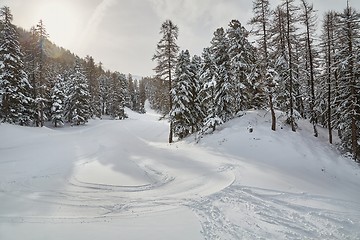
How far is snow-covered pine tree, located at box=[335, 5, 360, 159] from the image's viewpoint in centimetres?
1858

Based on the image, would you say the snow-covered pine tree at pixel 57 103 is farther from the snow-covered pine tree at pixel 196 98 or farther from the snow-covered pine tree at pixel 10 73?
the snow-covered pine tree at pixel 196 98

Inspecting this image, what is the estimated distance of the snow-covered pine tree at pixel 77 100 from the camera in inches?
1622

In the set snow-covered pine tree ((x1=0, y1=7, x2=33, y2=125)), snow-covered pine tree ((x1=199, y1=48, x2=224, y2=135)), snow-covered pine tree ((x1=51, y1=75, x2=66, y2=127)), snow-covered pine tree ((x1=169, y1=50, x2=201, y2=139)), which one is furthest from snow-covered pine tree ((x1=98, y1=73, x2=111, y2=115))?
snow-covered pine tree ((x1=199, y1=48, x2=224, y2=135))

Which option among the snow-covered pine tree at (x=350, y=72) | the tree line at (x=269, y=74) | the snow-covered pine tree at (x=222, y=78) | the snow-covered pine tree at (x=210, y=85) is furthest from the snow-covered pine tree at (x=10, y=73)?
the snow-covered pine tree at (x=350, y=72)

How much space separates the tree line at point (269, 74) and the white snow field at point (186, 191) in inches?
139

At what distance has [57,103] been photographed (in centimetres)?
4022

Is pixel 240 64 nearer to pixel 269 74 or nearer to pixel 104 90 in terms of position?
pixel 269 74

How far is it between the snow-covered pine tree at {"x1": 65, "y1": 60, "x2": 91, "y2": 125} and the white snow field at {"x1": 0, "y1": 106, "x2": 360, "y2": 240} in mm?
19124

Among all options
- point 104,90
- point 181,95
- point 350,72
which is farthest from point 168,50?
point 104,90

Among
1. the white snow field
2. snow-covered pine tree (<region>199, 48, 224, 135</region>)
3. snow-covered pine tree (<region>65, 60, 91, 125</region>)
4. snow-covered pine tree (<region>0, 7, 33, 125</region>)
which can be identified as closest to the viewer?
the white snow field

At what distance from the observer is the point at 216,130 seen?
81.3ft

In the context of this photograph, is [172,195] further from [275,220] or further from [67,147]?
[67,147]

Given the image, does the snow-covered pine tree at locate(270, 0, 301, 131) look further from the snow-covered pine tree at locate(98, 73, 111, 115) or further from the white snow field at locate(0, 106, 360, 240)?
the snow-covered pine tree at locate(98, 73, 111, 115)

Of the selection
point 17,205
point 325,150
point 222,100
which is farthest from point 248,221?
point 222,100
